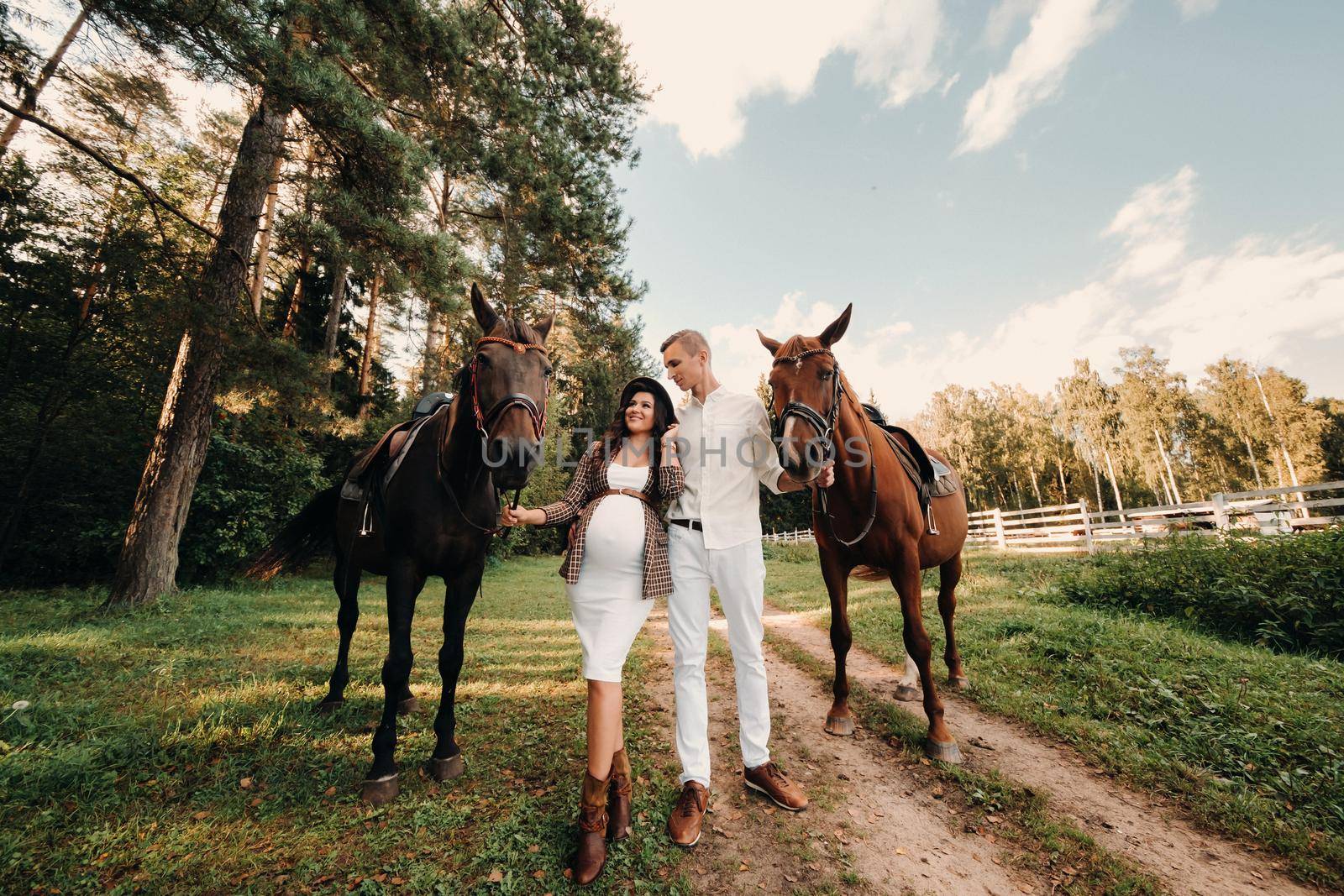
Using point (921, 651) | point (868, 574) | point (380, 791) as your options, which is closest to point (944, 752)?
point (921, 651)

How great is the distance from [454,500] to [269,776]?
1.91 m

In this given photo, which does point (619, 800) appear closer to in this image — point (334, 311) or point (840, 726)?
point (840, 726)

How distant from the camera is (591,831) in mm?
2189

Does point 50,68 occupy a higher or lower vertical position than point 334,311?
lower

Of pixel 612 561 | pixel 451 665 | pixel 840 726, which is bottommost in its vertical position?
pixel 840 726

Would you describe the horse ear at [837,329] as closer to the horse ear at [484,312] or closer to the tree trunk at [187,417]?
the horse ear at [484,312]

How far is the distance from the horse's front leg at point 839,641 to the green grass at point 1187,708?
1450mm

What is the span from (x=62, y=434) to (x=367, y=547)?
1108cm

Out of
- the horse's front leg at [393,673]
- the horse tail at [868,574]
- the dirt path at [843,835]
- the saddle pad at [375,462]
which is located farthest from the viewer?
the horse tail at [868,574]

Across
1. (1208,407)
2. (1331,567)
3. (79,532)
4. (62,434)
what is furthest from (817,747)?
(1208,407)

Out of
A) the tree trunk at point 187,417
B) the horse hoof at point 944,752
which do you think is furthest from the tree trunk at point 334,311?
the horse hoof at point 944,752

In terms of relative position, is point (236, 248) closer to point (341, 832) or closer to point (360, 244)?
point (360, 244)

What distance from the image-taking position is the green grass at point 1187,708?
8.17 feet

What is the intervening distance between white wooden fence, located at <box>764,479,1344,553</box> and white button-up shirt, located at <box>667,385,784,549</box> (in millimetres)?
9860
